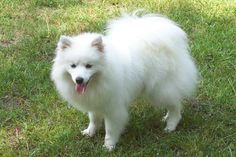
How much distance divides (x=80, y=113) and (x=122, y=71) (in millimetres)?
934

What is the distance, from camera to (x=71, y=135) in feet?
14.0

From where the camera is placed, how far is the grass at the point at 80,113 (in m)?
4.14

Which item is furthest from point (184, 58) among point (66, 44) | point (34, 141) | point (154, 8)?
point (154, 8)

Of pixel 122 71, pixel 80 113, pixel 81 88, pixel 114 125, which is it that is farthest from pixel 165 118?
pixel 81 88

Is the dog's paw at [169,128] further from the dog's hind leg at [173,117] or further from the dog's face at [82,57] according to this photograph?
the dog's face at [82,57]

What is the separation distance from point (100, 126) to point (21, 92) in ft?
3.41

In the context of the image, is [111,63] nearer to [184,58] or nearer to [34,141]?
[184,58]

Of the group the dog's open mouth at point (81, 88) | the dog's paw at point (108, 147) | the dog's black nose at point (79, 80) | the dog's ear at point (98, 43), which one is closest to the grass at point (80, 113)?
the dog's paw at point (108, 147)

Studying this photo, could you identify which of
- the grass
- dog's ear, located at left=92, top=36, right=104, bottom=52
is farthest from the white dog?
the grass

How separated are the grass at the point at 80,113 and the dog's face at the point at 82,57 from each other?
797 millimetres

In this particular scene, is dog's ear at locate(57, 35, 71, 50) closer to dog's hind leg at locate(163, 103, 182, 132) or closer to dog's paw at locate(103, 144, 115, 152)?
dog's paw at locate(103, 144, 115, 152)

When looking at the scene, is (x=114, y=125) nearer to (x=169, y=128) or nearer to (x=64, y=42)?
(x=169, y=128)

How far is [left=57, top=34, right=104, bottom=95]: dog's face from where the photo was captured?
354 cm

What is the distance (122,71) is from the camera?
3.86 metres
